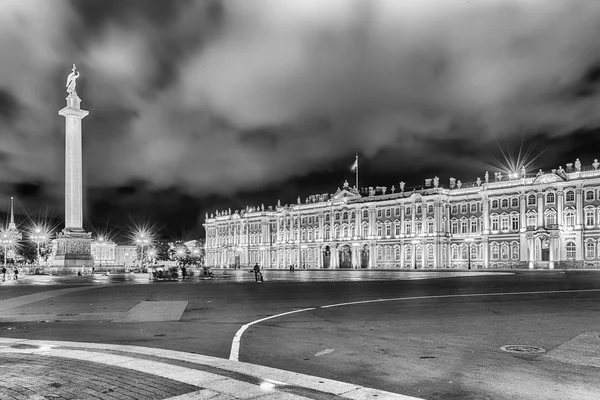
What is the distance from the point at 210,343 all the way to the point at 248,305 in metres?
8.65

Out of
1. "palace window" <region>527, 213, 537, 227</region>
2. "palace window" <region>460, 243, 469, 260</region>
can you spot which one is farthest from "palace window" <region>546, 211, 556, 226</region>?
"palace window" <region>460, 243, 469, 260</region>

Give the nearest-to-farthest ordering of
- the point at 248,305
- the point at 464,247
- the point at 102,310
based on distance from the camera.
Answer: the point at 102,310, the point at 248,305, the point at 464,247

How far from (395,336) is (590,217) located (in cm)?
8131

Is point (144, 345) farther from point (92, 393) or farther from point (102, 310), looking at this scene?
point (102, 310)

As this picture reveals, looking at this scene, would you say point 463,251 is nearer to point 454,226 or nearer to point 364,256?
point 454,226

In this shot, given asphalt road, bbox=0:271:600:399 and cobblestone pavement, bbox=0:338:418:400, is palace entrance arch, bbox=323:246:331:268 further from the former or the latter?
cobblestone pavement, bbox=0:338:418:400

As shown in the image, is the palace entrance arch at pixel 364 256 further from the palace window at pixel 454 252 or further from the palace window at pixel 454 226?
the palace window at pixel 454 226

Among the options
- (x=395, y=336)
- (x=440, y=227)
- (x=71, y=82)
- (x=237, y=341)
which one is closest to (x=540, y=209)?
(x=440, y=227)

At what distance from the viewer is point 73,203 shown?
49.9m

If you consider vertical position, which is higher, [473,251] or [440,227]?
[440,227]

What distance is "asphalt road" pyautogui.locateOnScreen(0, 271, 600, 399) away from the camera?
25.5 feet

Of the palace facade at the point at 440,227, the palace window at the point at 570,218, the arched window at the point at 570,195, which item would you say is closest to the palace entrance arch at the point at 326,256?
the palace facade at the point at 440,227

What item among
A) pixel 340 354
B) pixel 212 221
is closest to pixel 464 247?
pixel 212 221

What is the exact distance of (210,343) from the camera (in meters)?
11.1
